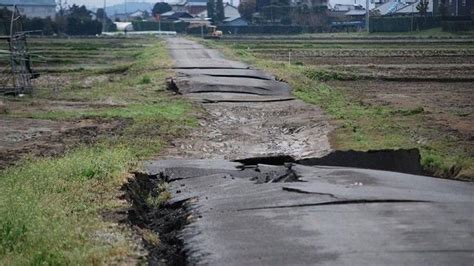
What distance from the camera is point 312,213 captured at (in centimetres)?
794

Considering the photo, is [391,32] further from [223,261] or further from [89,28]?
[223,261]

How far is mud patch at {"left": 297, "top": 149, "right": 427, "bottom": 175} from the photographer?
11891 millimetres

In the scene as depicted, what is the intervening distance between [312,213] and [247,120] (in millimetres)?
10826

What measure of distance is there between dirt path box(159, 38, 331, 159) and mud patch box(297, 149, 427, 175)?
52 centimetres

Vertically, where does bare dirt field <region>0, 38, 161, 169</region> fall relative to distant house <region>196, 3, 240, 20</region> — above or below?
below

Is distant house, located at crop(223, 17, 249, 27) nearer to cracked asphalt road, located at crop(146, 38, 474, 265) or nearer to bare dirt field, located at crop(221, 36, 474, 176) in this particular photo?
bare dirt field, located at crop(221, 36, 474, 176)

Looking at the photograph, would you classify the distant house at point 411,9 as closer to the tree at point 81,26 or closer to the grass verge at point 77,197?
the tree at point 81,26

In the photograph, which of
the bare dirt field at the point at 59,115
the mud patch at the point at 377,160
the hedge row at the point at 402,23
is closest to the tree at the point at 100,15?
the hedge row at the point at 402,23

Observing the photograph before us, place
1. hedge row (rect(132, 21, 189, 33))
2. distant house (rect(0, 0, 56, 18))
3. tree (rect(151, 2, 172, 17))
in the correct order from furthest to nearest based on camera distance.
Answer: tree (rect(151, 2, 172, 17)) < distant house (rect(0, 0, 56, 18)) < hedge row (rect(132, 21, 189, 33))

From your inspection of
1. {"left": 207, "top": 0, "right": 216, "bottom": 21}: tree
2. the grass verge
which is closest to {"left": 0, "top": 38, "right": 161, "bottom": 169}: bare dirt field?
the grass verge

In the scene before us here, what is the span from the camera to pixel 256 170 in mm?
11281

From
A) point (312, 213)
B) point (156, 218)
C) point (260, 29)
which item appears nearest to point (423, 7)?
point (260, 29)

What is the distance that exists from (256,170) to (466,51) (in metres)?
38.7

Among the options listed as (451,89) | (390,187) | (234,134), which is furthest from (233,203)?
(451,89)
